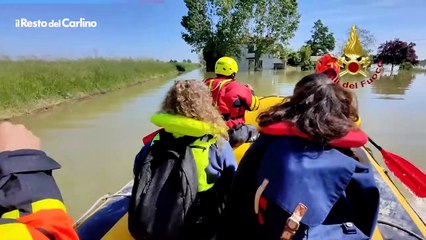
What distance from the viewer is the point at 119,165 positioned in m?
5.14

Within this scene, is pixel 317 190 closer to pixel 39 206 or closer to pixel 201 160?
pixel 201 160

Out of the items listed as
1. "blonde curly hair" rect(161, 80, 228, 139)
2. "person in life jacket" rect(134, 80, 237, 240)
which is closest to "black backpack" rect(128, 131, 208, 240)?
"person in life jacket" rect(134, 80, 237, 240)

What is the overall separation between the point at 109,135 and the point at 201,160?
5668 mm

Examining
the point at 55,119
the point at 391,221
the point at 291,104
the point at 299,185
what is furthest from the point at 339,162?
the point at 55,119

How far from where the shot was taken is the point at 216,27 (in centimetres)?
2578

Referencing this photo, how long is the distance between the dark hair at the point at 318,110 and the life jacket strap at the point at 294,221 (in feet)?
0.65

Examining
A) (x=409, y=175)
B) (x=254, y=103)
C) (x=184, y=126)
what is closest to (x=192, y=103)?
(x=184, y=126)

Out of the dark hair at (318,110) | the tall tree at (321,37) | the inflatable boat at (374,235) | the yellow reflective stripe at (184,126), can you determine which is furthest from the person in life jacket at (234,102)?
the tall tree at (321,37)

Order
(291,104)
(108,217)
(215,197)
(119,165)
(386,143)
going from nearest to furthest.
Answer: (291,104)
(215,197)
(108,217)
(119,165)
(386,143)

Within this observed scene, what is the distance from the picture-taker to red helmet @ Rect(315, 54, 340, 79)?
119 inches

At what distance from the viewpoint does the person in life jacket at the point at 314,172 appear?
107 centimetres

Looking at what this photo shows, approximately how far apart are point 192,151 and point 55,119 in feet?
23.5

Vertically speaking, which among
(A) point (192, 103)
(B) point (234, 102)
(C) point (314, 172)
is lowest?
(B) point (234, 102)

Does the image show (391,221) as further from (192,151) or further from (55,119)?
(55,119)
